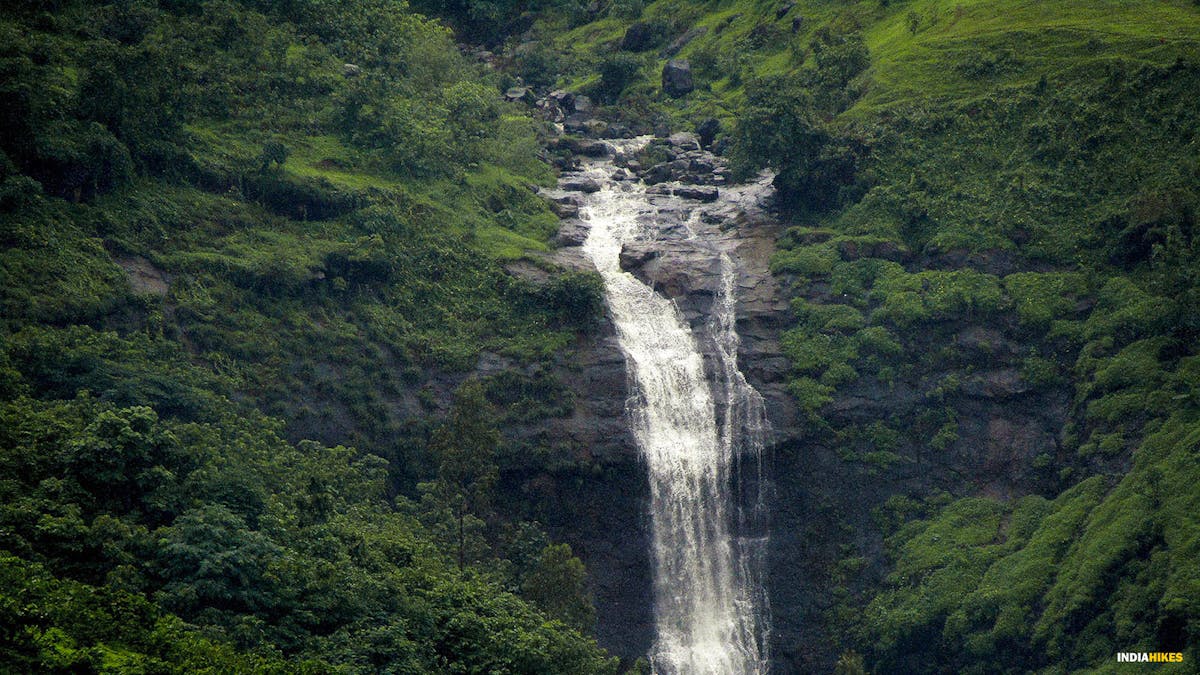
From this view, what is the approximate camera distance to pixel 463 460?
A: 40.8 meters

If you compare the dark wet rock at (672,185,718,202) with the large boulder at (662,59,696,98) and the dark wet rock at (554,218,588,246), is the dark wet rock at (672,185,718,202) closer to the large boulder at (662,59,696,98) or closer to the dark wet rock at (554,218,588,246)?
the dark wet rock at (554,218,588,246)

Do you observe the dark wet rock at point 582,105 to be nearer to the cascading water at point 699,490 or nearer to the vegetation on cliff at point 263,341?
the vegetation on cliff at point 263,341

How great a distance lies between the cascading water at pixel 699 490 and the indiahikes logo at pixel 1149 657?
12.2 meters

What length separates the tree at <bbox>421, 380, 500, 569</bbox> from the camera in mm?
40750

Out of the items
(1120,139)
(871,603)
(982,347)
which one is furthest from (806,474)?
(1120,139)

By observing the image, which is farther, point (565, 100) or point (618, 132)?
point (565, 100)

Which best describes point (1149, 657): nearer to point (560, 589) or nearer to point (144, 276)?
point (560, 589)

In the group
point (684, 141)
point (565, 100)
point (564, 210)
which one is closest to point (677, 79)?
point (565, 100)

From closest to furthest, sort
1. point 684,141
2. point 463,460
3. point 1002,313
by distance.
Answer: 1. point 463,460
2. point 1002,313
3. point 684,141

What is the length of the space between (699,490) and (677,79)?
31.9 m

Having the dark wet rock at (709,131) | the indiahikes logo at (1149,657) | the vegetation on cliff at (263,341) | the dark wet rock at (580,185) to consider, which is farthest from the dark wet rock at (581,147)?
the indiahikes logo at (1149,657)

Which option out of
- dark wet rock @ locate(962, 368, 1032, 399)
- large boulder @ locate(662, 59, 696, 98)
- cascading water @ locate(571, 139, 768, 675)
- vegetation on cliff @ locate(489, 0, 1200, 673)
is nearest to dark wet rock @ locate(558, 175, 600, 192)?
vegetation on cliff @ locate(489, 0, 1200, 673)

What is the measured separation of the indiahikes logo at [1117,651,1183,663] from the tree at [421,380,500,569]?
771 inches

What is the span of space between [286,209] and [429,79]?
14259 mm
